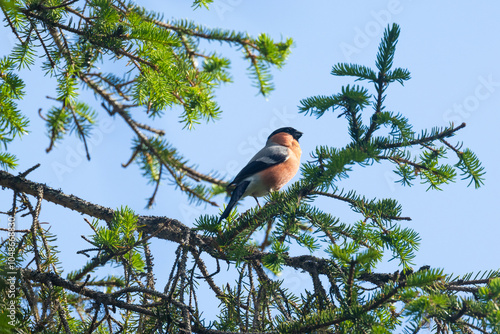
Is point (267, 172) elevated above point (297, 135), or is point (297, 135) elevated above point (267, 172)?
point (297, 135)

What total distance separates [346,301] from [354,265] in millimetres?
203

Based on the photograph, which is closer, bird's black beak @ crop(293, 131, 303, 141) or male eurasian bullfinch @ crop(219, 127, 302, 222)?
male eurasian bullfinch @ crop(219, 127, 302, 222)

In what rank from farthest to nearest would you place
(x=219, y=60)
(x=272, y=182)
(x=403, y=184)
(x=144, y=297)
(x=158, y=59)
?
(x=272, y=182) → (x=219, y=60) → (x=158, y=59) → (x=403, y=184) → (x=144, y=297)

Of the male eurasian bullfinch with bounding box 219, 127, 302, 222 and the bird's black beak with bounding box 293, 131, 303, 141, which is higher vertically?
the bird's black beak with bounding box 293, 131, 303, 141

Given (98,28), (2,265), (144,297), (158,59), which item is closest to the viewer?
Answer: (2,265)

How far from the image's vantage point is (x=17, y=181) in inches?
132

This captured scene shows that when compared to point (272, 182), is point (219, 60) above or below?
above

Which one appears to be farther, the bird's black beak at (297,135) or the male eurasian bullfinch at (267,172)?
the bird's black beak at (297,135)

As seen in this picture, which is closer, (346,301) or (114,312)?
(346,301)

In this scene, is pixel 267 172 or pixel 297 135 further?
pixel 297 135

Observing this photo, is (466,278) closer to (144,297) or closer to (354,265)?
(354,265)

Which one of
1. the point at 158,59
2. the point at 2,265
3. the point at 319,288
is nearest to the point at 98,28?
the point at 158,59

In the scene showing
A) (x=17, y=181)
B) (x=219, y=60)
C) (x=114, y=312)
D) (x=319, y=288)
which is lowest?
(x=319, y=288)

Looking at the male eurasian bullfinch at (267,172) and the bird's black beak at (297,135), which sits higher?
the bird's black beak at (297,135)
